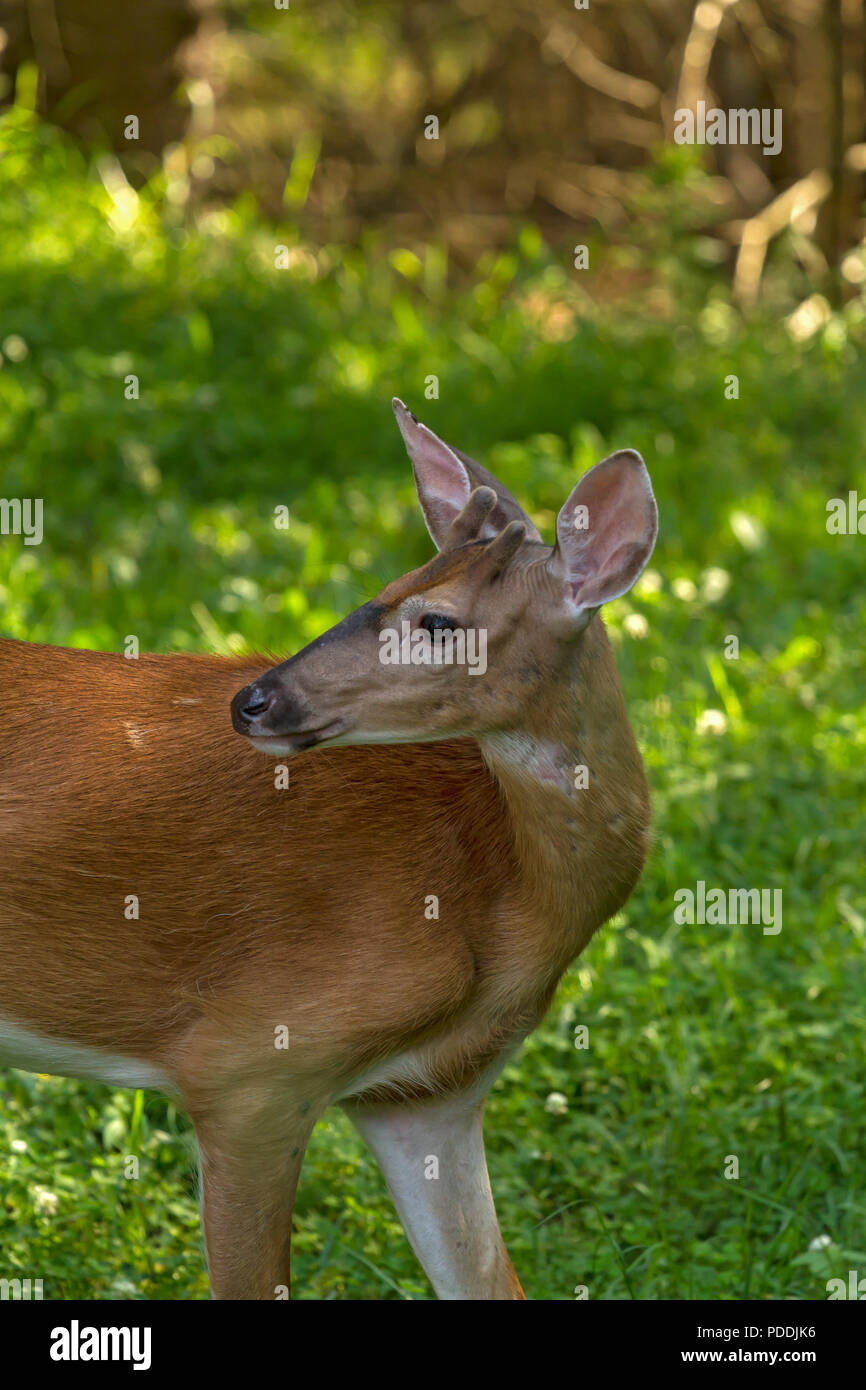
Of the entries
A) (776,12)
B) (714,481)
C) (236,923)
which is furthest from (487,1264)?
(776,12)

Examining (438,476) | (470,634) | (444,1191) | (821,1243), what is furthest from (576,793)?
(821,1243)

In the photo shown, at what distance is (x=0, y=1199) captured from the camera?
3973 millimetres

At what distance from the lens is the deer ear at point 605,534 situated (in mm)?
3090

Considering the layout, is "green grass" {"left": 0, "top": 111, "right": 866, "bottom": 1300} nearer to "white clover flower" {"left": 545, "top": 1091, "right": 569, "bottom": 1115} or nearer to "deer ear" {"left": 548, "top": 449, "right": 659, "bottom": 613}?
"white clover flower" {"left": 545, "top": 1091, "right": 569, "bottom": 1115}

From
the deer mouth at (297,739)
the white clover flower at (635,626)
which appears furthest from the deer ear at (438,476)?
the white clover flower at (635,626)

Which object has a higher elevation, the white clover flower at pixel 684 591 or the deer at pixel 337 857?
the white clover flower at pixel 684 591

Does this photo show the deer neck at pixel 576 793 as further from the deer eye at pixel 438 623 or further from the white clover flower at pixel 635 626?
the white clover flower at pixel 635 626

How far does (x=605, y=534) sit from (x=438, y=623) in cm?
33

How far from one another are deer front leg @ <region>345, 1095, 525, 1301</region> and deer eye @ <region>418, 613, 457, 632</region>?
38.8 inches

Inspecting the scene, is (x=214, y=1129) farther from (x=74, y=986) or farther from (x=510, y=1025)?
(x=510, y=1025)

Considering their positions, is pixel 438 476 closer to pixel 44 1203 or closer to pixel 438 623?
pixel 438 623

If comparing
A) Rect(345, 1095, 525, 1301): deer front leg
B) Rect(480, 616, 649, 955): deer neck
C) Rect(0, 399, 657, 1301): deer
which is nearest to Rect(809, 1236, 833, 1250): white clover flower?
Rect(345, 1095, 525, 1301): deer front leg

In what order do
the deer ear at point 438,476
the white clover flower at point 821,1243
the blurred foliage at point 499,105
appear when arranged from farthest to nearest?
the blurred foliage at point 499,105 < the white clover flower at point 821,1243 < the deer ear at point 438,476

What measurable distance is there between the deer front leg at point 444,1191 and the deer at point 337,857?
0.01 metres
